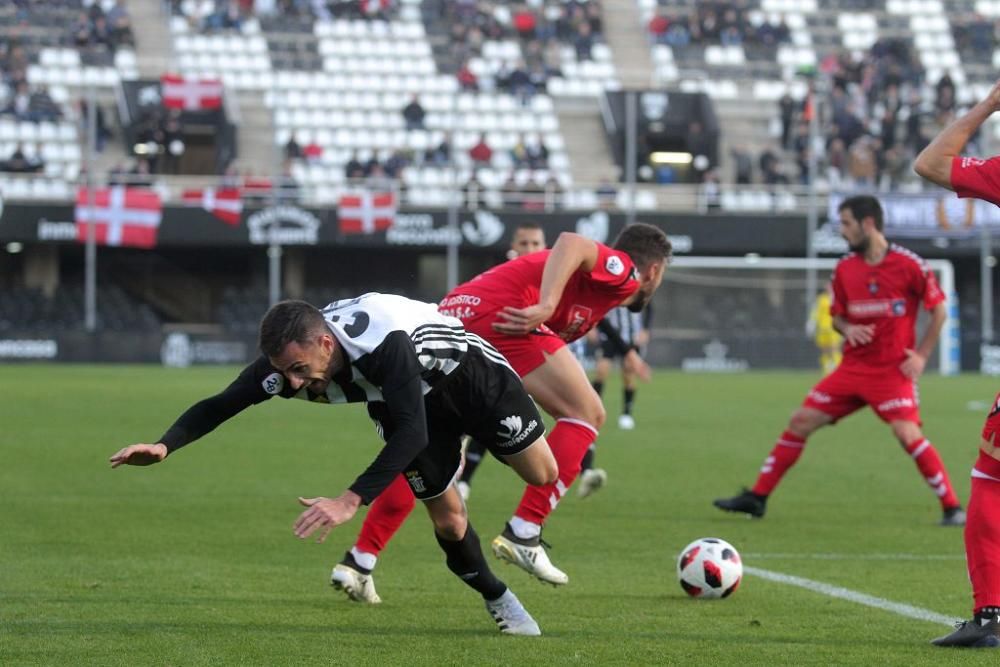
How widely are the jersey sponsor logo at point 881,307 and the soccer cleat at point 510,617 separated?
5.26 m

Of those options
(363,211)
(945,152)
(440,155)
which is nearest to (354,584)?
(945,152)

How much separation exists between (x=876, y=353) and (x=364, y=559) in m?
4.89

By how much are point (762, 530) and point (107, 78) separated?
3554cm

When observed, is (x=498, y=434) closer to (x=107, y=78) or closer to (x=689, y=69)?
(x=107, y=78)

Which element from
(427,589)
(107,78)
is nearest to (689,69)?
(107,78)

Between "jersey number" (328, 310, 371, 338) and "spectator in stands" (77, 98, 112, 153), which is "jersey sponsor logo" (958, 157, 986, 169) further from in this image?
"spectator in stands" (77, 98, 112, 153)

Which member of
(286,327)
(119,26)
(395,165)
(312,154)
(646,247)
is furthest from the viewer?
(119,26)

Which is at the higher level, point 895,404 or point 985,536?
point 985,536

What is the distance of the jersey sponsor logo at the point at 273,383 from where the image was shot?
5910 mm

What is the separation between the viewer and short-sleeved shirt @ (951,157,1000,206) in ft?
20.0

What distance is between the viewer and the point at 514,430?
21.3ft

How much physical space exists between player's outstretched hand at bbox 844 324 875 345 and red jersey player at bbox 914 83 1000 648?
4752mm

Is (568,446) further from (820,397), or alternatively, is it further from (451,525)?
(820,397)

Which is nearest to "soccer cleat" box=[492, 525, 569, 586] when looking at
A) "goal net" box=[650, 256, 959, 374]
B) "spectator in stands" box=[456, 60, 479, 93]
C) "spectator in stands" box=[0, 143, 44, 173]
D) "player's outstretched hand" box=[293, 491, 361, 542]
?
"player's outstretched hand" box=[293, 491, 361, 542]
